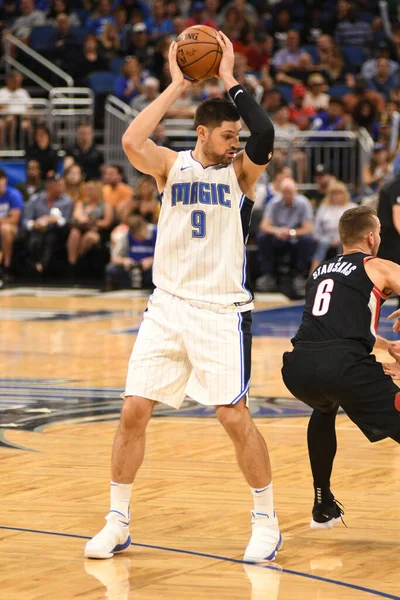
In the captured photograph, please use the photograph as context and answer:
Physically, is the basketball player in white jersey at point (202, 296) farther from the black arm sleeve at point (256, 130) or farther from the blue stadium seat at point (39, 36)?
the blue stadium seat at point (39, 36)

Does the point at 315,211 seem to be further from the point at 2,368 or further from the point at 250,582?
the point at 250,582

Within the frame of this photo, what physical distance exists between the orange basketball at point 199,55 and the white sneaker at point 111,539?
1843 mm

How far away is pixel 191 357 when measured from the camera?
5.16 metres

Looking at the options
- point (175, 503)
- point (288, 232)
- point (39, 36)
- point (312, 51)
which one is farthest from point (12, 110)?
point (175, 503)

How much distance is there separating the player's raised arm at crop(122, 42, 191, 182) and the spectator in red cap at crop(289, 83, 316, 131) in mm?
13722

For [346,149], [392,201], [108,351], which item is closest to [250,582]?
[392,201]

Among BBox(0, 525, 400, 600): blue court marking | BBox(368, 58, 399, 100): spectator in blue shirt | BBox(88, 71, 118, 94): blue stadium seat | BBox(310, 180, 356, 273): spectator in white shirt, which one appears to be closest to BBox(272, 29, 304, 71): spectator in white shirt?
BBox(368, 58, 399, 100): spectator in blue shirt

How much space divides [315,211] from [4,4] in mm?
8992

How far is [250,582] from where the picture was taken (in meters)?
4.63

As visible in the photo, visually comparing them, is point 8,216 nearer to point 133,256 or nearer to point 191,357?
point 133,256

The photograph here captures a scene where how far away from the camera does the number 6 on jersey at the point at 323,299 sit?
545 centimetres

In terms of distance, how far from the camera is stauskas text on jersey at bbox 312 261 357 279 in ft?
18.0

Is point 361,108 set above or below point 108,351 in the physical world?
above

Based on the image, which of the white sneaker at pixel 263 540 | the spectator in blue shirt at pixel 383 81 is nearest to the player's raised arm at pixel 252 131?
the white sneaker at pixel 263 540
